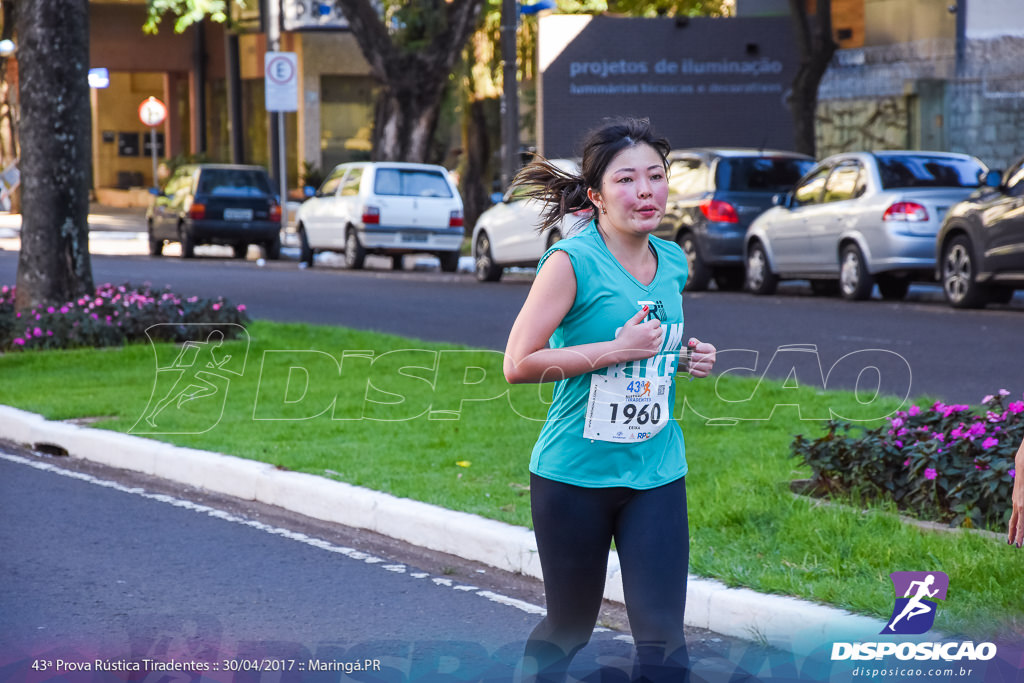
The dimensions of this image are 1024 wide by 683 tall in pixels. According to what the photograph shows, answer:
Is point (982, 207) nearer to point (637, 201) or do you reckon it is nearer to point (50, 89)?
point (50, 89)

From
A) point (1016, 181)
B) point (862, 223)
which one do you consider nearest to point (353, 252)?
point (862, 223)

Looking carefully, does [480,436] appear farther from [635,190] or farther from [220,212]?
[220,212]

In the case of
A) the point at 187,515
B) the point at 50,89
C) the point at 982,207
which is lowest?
the point at 187,515

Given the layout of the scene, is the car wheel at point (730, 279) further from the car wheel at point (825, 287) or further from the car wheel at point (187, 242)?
the car wheel at point (187, 242)

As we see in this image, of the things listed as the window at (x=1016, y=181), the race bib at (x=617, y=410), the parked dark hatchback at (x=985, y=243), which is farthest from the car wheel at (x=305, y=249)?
the race bib at (x=617, y=410)

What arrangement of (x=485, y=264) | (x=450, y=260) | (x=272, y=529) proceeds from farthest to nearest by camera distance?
1. (x=450, y=260)
2. (x=485, y=264)
3. (x=272, y=529)

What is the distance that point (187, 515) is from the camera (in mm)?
7590

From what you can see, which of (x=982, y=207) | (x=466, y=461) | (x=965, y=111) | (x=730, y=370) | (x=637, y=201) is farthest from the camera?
(x=965, y=111)

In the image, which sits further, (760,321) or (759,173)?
(759,173)

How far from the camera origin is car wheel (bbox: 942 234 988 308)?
16.2 meters

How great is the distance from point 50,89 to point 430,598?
9254 mm

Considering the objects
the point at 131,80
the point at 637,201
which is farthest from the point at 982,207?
the point at 131,80

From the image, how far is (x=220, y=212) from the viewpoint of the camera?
28562 mm

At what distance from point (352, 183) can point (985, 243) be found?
12.9 metres
